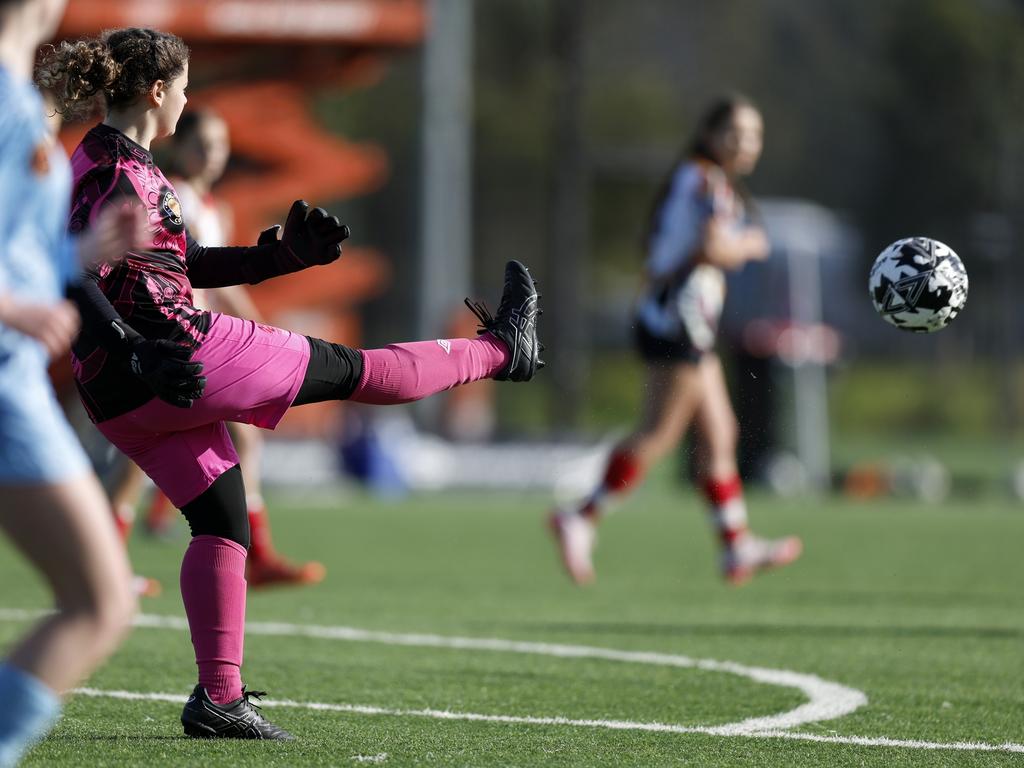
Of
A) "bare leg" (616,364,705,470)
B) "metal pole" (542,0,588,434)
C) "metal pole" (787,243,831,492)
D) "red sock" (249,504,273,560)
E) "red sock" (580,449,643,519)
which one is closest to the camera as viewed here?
"red sock" (249,504,273,560)

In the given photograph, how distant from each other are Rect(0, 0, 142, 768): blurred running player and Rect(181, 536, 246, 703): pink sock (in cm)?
117

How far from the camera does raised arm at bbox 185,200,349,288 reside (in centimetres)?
471

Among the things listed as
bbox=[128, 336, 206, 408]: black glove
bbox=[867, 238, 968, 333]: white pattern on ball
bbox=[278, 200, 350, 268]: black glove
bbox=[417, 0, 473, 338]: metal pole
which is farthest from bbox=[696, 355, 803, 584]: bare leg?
bbox=[417, 0, 473, 338]: metal pole

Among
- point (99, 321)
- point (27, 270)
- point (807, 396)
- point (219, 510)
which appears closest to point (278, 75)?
point (807, 396)

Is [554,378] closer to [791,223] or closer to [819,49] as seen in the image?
[791,223]

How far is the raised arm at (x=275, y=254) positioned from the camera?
4715mm

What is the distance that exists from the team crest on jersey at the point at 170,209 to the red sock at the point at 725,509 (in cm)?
443

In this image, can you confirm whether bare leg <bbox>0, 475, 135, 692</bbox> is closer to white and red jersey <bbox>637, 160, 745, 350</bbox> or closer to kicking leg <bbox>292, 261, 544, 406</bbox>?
kicking leg <bbox>292, 261, 544, 406</bbox>

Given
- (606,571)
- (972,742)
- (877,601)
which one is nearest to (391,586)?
(606,571)

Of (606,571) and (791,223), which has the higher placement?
(791,223)

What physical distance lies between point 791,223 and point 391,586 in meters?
19.0

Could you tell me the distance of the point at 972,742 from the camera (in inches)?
176

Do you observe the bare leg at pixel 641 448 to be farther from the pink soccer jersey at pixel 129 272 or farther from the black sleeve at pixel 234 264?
the pink soccer jersey at pixel 129 272

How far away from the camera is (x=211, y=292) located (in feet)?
25.8
